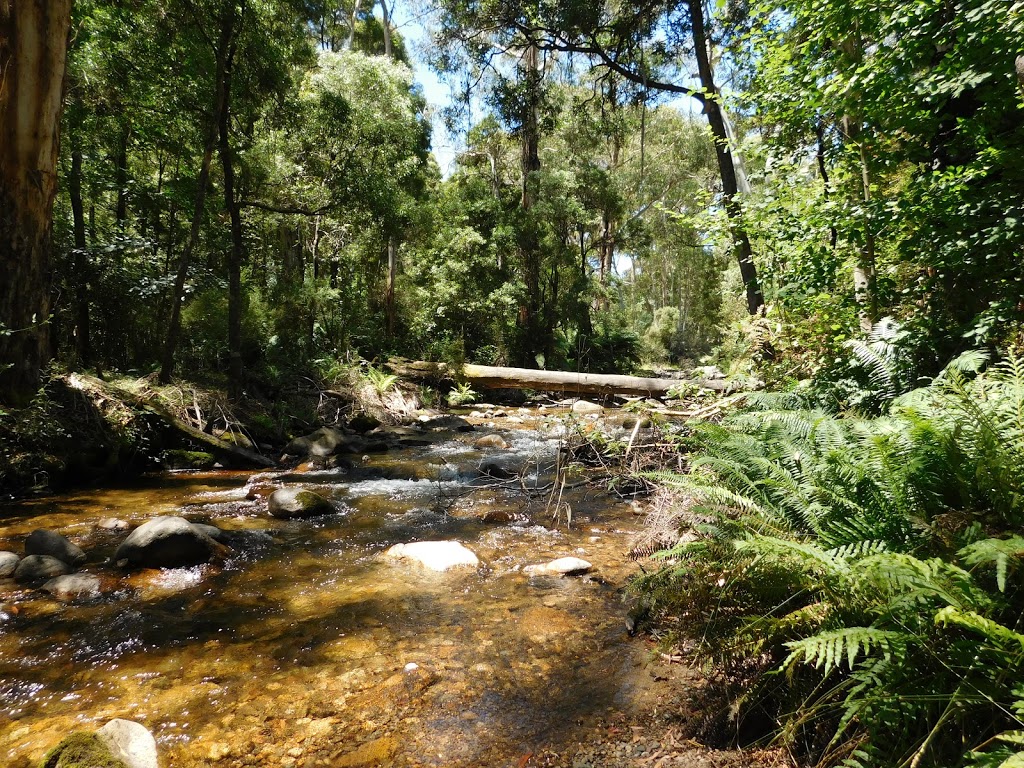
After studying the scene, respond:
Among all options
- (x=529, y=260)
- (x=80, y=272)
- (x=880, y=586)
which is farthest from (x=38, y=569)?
(x=529, y=260)

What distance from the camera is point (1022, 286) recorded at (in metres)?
3.34

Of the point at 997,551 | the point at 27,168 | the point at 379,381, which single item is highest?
the point at 27,168

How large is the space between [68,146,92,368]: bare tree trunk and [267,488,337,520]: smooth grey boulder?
6.18 metres

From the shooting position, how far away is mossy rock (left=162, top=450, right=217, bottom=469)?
320 inches

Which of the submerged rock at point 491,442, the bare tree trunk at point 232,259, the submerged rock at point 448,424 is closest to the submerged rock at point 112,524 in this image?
the bare tree trunk at point 232,259

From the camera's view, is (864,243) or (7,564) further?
(864,243)

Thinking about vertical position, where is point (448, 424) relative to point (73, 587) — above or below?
above

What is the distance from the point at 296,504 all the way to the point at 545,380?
717 centimetres

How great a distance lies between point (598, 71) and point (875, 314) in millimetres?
10334

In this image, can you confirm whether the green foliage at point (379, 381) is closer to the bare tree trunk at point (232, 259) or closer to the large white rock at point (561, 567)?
the bare tree trunk at point (232, 259)

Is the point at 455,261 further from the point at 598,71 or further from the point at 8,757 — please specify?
the point at 8,757

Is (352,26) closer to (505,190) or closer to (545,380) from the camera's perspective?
(505,190)

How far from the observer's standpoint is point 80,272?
948 centimetres

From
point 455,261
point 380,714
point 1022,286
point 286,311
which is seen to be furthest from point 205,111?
point 1022,286
